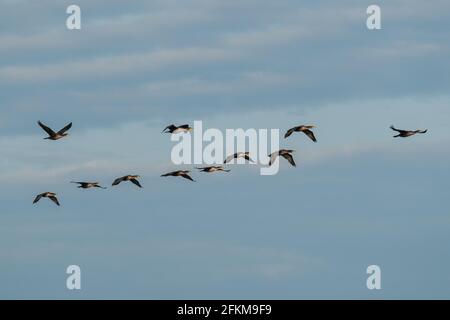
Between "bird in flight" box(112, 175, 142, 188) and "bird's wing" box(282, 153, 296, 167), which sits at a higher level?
"bird's wing" box(282, 153, 296, 167)

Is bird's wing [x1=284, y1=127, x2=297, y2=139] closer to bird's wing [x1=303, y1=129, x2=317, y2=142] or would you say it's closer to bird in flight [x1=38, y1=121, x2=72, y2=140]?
bird's wing [x1=303, y1=129, x2=317, y2=142]

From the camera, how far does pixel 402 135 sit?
571 feet

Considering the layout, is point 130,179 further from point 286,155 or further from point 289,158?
point 289,158

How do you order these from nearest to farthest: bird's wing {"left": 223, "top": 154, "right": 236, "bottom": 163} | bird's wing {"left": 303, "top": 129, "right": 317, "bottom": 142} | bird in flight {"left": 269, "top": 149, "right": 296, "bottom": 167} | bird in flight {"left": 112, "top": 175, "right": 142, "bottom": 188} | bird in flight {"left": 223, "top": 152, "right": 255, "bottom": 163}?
bird's wing {"left": 303, "top": 129, "right": 317, "bottom": 142} → bird's wing {"left": 223, "top": 154, "right": 236, "bottom": 163} → bird in flight {"left": 223, "top": 152, "right": 255, "bottom": 163} → bird in flight {"left": 269, "top": 149, "right": 296, "bottom": 167} → bird in flight {"left": 112, "top": 175, "right": 142, "bottom": 188}

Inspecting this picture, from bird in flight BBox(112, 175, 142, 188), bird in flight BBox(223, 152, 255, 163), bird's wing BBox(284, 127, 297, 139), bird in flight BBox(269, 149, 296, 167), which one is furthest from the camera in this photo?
bird in flight BBox(112, 175, 142, 188)

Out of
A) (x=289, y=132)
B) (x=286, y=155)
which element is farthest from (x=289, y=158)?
(x=289, y=132)

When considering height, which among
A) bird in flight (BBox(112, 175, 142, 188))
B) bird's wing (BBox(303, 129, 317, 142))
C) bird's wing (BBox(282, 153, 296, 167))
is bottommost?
bird in flight (BBox(112, 175, 142, 188))

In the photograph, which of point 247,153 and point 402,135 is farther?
point 247,153

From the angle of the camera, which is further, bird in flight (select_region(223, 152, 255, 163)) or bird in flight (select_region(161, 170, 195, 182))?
bird in flight (select_region(161, 170, 195, 182))

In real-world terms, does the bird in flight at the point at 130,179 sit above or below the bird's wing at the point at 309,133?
below

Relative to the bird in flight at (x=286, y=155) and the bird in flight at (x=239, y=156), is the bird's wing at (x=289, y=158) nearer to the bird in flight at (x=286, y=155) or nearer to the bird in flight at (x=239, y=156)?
the bird in flight at (x=286, y=155)
